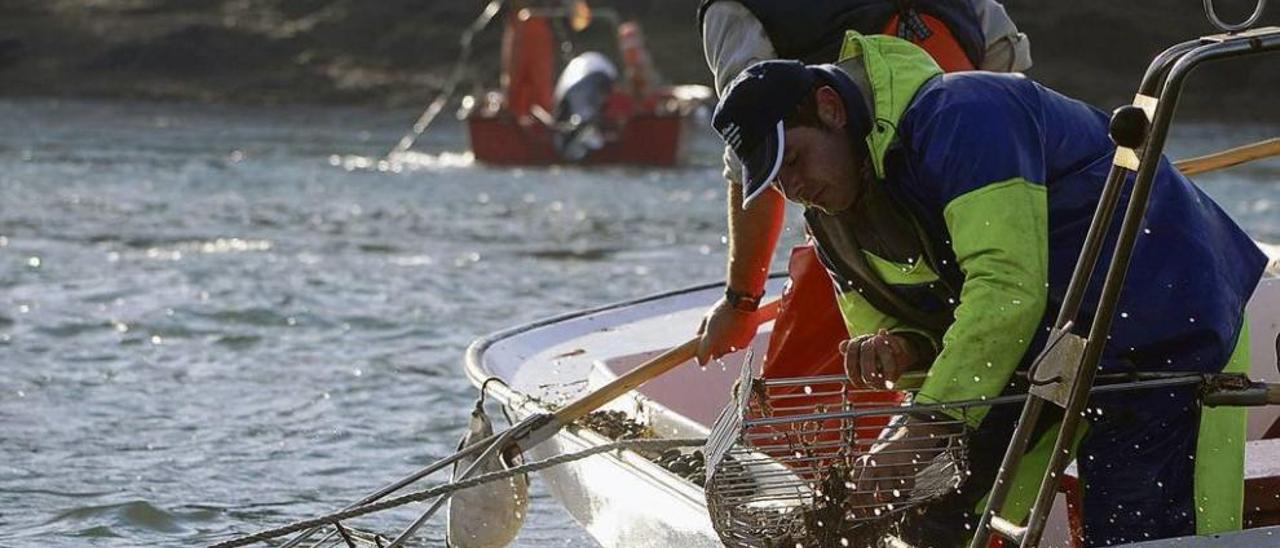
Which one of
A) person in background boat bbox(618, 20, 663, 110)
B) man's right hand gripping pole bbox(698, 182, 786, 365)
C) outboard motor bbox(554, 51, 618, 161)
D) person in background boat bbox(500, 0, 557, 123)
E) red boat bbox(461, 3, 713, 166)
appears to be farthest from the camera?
person in background boat bbox(500, 0, 557, 123)

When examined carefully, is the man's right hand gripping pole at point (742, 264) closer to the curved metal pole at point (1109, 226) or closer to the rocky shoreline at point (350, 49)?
the curved metal pole at point (1109, 226)

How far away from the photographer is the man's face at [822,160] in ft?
11.6

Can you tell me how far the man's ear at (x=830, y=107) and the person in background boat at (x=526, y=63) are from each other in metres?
24.8

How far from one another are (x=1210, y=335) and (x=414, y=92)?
42119 millimetres

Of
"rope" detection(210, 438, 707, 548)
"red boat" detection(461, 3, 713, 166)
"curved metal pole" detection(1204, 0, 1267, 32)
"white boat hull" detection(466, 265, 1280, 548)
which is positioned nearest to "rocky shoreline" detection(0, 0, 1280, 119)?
"red boat" detection(461, 3, 713, 166)

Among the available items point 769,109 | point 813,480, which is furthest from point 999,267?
point 813,480

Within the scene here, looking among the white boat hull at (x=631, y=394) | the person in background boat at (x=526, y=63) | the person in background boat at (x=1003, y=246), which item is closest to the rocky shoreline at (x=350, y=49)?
the person in background boat at (x=526, y=63)

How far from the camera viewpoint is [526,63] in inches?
1126

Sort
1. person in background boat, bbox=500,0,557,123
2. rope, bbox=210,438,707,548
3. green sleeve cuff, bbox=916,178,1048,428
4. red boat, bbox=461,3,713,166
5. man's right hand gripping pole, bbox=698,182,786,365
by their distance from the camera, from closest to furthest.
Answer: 1. green sleeve cuff, bbox=916,178,1048,428
2. rope, bbox=210,438,707,548
3. man's right hand gripping pole, bbox=698,182,786,365
4. red boat, bbox=461,3,713,166
5. person in background boat, bbox=500,0,557,123

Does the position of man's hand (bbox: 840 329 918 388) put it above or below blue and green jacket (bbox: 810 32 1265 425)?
below

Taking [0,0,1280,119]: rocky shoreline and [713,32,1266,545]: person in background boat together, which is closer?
[713,32,1266,545]: person in background boat

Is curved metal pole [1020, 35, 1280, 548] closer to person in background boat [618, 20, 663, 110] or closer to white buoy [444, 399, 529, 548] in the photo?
white buoy [444, 399, 529, 548]

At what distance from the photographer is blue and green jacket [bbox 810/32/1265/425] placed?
137 inches

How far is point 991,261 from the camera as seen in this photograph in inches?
136
